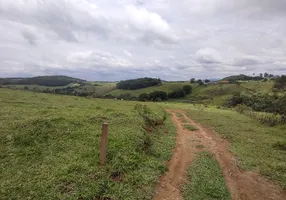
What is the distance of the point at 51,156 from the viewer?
8.77m

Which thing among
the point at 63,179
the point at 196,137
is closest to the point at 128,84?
the point at 196,137

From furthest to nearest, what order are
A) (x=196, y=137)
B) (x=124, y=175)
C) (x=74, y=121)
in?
(x=196, y=137)
(x=74, y=121)
(x=124, y=175)

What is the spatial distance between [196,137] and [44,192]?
11.3 metres

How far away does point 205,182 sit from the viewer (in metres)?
8.14

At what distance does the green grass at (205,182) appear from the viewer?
7.20m

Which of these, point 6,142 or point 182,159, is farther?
point 182,159

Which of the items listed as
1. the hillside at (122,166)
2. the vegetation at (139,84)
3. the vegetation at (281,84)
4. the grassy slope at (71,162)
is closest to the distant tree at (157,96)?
the vegetation at (139,84)

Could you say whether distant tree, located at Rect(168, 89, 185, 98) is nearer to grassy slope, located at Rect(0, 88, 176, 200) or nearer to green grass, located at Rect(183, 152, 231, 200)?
grassy slope, located at Rect(0, 88, 176, 200)

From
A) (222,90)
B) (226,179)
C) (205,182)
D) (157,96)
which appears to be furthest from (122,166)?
(222,90)

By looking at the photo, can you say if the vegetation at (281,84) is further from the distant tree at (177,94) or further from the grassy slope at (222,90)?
the distant tree at (177,94)

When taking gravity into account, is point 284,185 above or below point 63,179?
below

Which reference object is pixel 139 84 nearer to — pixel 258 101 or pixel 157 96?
pixel 157 96

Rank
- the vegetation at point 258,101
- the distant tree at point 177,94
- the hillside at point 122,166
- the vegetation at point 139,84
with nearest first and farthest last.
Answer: the hillside at point 122,166
the vegetation at point 258,101
the distant tree at point 177,94
the vegetation at point 139,84

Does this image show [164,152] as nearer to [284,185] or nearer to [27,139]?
[284,185]
